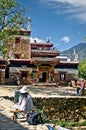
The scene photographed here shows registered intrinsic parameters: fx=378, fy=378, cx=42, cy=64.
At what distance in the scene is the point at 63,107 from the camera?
93.1ft

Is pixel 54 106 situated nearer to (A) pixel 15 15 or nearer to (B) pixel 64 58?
(A) pixel 15 15

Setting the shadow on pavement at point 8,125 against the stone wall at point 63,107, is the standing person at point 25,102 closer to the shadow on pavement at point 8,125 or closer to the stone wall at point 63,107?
the shadow on pavement at point 8,125

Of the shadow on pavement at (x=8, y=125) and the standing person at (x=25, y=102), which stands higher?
the standing person at (x=25, y=102)

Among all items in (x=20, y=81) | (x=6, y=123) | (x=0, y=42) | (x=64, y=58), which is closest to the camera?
(x=6, y=123)

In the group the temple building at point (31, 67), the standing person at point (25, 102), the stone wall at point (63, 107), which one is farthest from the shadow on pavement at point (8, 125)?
the temple building at point (31, 67)

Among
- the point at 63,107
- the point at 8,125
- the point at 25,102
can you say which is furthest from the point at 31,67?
the point at 8,125

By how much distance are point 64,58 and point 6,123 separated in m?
42.6

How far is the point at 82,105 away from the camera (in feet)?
95.3

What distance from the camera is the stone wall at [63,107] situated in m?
27.5

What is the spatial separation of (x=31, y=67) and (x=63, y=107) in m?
22.6

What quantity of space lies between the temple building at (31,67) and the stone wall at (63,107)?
64.7 feet

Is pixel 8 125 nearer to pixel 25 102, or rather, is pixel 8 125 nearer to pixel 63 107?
pixel 25 102

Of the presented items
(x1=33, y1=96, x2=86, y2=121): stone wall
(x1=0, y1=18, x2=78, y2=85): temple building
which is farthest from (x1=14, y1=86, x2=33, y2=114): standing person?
(x1=0, y1=18, x2=78, y2=85): temple building

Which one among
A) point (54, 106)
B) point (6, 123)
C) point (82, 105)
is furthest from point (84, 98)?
point (6, 123)
